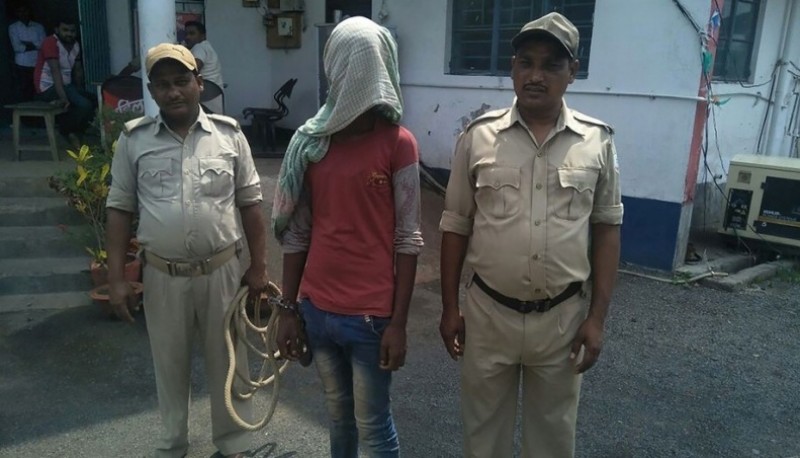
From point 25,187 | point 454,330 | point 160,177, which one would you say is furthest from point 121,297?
point 25,187

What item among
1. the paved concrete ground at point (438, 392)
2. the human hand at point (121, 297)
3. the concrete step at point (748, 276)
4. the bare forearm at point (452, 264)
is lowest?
the paved concrete ground at point (438, 392)

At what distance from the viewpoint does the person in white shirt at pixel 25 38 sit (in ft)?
26.0

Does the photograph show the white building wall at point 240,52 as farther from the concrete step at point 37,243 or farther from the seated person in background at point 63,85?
the concrete step at point 37,243

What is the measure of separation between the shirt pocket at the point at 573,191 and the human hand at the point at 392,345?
2.12 feet

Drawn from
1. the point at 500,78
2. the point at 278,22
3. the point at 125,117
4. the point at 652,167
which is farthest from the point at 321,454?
the point at 278,22

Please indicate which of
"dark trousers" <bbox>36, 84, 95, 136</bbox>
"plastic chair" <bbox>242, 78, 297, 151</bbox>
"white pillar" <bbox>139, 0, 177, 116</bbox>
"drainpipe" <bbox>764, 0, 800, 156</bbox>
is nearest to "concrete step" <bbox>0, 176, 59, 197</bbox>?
"white pillar" <bbox>139, 0, 177, 116</bbox>

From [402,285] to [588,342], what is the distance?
2.13 ft

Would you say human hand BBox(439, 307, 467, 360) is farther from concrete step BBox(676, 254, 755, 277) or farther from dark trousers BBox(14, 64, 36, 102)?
dark trousers BBox(14, 64, 36, 102)

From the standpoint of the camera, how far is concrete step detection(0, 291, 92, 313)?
15.0ft

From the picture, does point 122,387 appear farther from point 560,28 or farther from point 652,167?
point 652,167

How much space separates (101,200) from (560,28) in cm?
377

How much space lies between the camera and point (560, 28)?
6.40 feet

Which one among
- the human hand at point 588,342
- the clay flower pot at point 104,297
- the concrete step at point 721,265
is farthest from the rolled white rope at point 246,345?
the concrete step at point 721,265

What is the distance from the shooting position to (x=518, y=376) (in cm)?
222
